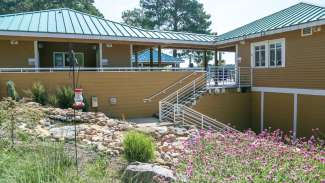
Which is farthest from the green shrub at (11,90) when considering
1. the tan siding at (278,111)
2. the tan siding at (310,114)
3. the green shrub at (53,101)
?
the tan siding at (310,114)

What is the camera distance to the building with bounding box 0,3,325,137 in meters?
11.9

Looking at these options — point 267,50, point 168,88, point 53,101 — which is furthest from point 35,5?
point 267,50

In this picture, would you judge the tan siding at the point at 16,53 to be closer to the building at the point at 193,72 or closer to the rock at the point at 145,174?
the building at the point at 193,72

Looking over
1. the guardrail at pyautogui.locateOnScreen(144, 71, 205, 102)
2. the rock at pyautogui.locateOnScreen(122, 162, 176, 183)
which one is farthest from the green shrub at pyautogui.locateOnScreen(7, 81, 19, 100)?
Answer: the rock at pyautogui.locateOnScreen(122, 162, 176, 183)

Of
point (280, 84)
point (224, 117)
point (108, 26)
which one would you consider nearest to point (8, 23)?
point (108, 26)

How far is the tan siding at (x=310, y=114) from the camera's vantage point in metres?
11.6

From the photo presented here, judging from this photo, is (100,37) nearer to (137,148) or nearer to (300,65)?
(300,65)

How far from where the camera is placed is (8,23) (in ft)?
45.5

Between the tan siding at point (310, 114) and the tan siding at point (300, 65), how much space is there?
0.52 meters

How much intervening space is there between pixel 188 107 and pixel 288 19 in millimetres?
5507

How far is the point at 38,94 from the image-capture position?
36.0ft

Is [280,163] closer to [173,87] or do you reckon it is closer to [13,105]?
[13,105]

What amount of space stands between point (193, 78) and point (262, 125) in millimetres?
3850

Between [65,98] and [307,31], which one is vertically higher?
[307,31]
